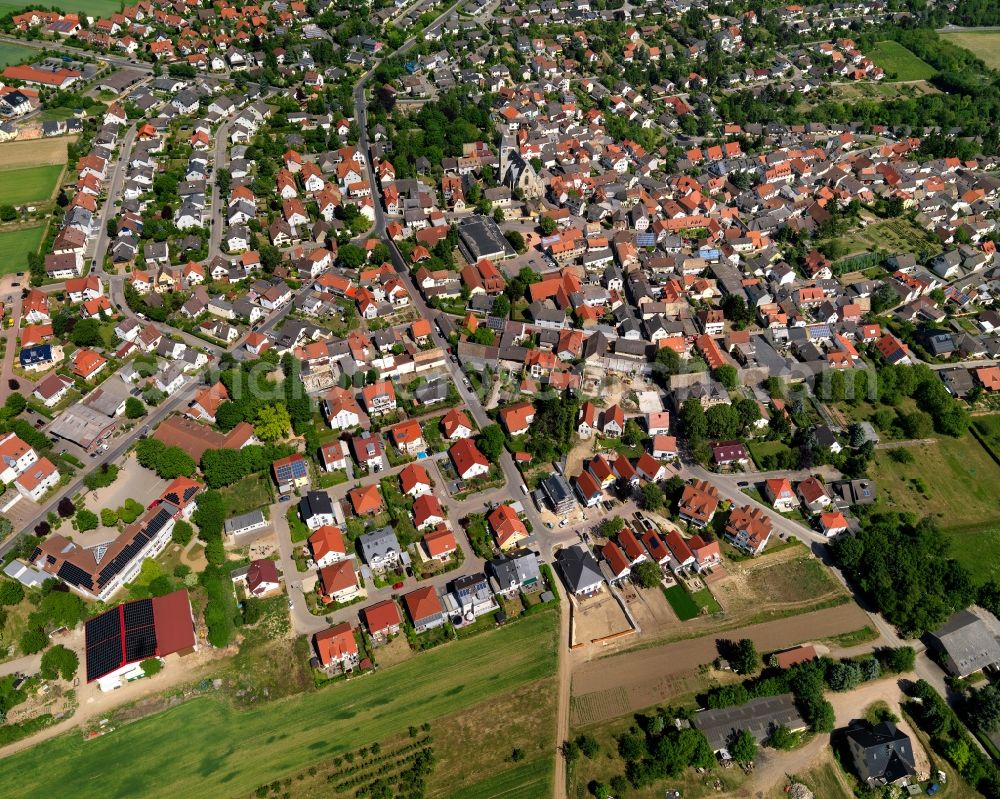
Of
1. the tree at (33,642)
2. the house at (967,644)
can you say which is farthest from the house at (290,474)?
the house at (967,644)

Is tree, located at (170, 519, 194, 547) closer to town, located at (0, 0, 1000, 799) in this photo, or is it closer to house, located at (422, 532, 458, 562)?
town, located at (0, 0, 1000, 799)

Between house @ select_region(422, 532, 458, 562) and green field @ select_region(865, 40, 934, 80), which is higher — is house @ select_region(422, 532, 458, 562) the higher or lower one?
the lower one

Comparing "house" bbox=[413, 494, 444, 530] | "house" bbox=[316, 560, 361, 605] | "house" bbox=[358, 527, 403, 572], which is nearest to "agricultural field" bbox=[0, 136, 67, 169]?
"house" bbox=[413, 494, 444, 530]

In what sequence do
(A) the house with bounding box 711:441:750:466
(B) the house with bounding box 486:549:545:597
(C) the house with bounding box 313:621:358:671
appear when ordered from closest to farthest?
(C) the house with bounding box 313:621:358:671 → (B) the house with bounding box 486:549:545:597 → (A) the house with bounding box 711:441:750:466

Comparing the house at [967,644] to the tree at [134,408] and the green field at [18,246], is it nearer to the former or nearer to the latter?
the tree at [134,408]

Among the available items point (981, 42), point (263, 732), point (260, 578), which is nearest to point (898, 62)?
point (981, 42)

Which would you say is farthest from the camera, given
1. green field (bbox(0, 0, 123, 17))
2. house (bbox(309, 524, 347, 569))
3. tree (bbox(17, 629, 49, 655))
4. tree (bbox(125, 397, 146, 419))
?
green field (bbox(0, 0, 123, 17))

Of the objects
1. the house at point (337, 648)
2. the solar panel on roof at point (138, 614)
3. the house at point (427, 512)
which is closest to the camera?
the house at point (337, 648)

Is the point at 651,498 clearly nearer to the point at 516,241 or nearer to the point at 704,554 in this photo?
the point at 704,554
